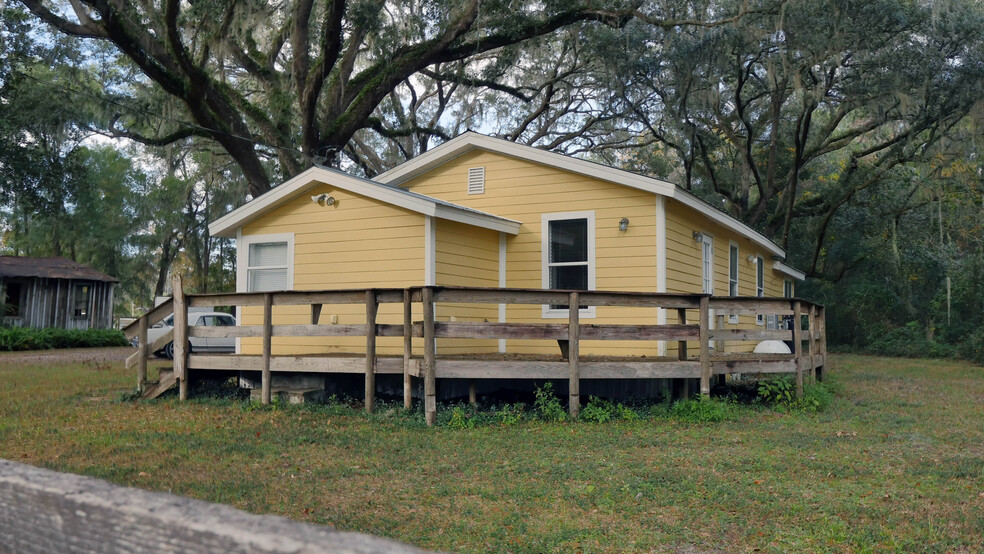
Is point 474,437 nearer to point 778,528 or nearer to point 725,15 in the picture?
point 778,528

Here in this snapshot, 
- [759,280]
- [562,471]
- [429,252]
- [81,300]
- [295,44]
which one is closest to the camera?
[562,471]

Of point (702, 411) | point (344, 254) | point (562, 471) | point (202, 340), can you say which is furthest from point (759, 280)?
point (202, 340)

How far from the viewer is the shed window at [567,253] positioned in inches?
482

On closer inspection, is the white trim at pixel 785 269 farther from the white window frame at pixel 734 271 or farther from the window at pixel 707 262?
the window at pixel 707 262

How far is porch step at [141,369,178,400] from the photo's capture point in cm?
1066

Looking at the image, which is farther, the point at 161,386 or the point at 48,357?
the point at 48,357

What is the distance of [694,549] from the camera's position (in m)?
4.53

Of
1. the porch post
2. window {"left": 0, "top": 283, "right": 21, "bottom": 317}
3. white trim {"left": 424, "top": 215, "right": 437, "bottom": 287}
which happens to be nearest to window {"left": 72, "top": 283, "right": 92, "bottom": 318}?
window {"left": 0, "top": 283, "right": 21, "bottom": 317}

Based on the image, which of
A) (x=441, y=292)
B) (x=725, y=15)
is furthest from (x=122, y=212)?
(x=441, y=292)

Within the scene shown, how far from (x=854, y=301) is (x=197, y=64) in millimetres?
22445

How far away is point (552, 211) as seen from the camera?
12.5 meters

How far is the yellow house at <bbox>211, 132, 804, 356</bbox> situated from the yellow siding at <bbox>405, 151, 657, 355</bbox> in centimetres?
2

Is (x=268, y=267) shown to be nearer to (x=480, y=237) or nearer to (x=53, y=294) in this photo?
(x=480, y=237)

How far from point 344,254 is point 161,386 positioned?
3156 millimetres
